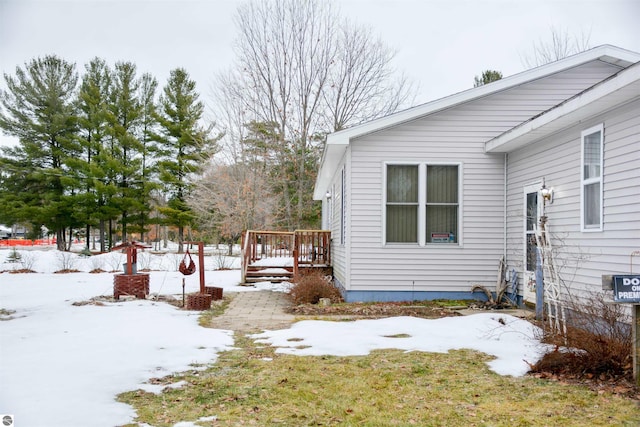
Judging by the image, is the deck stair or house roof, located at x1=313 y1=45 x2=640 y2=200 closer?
house roof, located at x1=313 y1=45 x2=640 y2=200

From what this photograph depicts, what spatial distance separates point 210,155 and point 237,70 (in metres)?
4.94

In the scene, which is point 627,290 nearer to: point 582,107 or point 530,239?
point 582,107

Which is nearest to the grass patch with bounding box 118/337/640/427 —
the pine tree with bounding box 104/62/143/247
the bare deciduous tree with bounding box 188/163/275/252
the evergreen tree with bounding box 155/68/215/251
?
the bare deciduous tree with bounding box 188/163/275/252

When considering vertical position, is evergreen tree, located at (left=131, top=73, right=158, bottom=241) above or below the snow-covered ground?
above

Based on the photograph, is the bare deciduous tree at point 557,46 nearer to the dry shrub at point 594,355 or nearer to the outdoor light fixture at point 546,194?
the outdoor light fixture at point 546,194

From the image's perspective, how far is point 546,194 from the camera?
717 cm

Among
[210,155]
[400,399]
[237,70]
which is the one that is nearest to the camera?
[400,399]

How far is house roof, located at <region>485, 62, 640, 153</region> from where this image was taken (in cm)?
497

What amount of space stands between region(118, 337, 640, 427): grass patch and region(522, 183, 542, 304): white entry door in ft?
11.2

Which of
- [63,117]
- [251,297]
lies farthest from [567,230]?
[63,117]

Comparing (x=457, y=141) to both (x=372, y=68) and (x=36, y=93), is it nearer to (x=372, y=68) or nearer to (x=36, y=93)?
(x=372, y=68)

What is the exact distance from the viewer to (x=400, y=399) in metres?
3.84

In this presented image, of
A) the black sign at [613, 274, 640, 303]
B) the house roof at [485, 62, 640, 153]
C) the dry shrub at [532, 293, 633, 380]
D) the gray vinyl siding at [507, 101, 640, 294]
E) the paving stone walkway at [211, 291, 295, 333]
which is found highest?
the house roof at [485, 62, 640, 153]

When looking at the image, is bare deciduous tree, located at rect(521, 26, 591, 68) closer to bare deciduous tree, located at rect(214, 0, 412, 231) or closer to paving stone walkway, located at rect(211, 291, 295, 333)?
bare deciduous tree, located at rect(214, 0, 412, 231)
